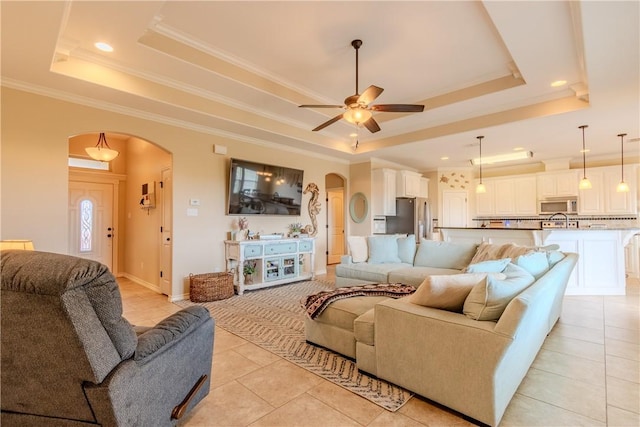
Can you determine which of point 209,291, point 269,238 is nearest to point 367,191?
point 269,238

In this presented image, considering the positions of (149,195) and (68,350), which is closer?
(68,350)

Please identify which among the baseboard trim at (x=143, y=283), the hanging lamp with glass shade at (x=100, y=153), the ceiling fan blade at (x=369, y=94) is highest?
the ceiling fan blade at (x=369, y=94)

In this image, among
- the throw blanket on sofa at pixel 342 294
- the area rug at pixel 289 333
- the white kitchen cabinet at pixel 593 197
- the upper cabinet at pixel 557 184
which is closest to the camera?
the area rug at pixel 289 333

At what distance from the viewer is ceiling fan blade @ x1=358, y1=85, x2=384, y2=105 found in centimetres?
283

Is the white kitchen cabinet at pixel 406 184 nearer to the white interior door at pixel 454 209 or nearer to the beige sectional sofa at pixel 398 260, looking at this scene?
the white interior door at pixel 454 209

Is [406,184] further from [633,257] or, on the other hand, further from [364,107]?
Answer: [633,257]

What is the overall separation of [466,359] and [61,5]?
3451 mm

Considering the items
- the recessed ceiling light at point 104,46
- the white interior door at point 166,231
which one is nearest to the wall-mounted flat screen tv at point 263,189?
the white interior door at point 166,231

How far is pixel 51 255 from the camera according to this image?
1.23m

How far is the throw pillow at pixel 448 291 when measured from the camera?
76.9 inches

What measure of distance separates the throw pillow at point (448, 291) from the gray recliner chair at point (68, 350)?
64.1 inches

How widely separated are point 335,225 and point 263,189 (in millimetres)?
3687

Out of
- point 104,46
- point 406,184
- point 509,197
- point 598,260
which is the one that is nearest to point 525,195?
point 509,197

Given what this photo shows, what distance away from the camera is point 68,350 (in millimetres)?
1166
